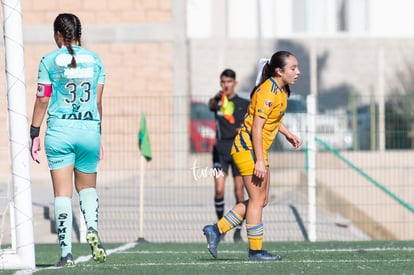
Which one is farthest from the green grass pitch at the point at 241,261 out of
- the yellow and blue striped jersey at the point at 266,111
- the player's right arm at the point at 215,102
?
the player's right arm at the point at 215,102

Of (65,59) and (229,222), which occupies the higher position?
(65,59)

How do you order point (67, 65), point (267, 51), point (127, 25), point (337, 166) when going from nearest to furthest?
1. point (67, 65)
2. point (337, 166)
3. point (127, 25)
4. point (267, 51)

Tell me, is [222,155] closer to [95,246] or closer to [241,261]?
[241,261]

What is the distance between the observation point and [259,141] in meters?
8.78

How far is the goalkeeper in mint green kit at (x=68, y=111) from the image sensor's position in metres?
8.20

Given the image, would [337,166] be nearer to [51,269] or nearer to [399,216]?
[399,216]

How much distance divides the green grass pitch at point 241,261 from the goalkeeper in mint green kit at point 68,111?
0.50 m

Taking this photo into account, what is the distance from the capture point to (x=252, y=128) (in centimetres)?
884

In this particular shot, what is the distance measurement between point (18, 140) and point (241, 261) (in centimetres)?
203

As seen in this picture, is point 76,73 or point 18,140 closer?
point 76,73

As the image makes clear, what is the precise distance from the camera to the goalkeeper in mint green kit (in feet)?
26.9

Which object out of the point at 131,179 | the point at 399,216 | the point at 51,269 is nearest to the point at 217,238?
the point at 51,269

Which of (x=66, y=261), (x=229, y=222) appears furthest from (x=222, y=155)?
(x=66, y=261)

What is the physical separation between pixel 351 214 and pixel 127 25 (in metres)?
8.54
